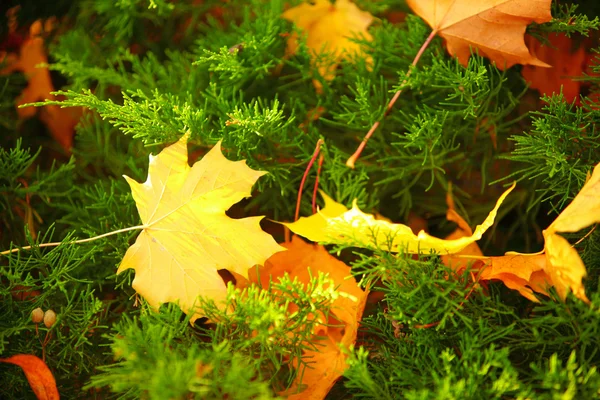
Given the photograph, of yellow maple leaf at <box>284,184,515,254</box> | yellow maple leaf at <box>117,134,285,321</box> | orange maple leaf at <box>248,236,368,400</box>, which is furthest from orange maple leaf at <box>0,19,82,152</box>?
yellow maple leaf at <box>284,184,515,254</box>

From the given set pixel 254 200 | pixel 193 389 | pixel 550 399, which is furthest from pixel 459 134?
pixel 193 389

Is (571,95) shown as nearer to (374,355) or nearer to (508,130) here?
(508,130)

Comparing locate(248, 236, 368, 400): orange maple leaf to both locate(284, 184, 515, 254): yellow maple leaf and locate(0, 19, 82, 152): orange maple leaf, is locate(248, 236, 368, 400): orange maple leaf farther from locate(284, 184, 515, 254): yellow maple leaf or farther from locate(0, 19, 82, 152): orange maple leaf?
locate(0, 19, 82, 152): orange maple leaf

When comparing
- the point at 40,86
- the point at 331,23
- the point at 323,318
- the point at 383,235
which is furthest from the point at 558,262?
the point at 40,86

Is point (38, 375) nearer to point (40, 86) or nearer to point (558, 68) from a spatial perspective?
point (40, 86)

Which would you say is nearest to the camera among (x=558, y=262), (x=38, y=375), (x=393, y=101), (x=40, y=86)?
(x=558, y=262)

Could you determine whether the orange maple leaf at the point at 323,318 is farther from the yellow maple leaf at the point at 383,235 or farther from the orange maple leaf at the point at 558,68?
the orange maple leaf at the point at 558,68
